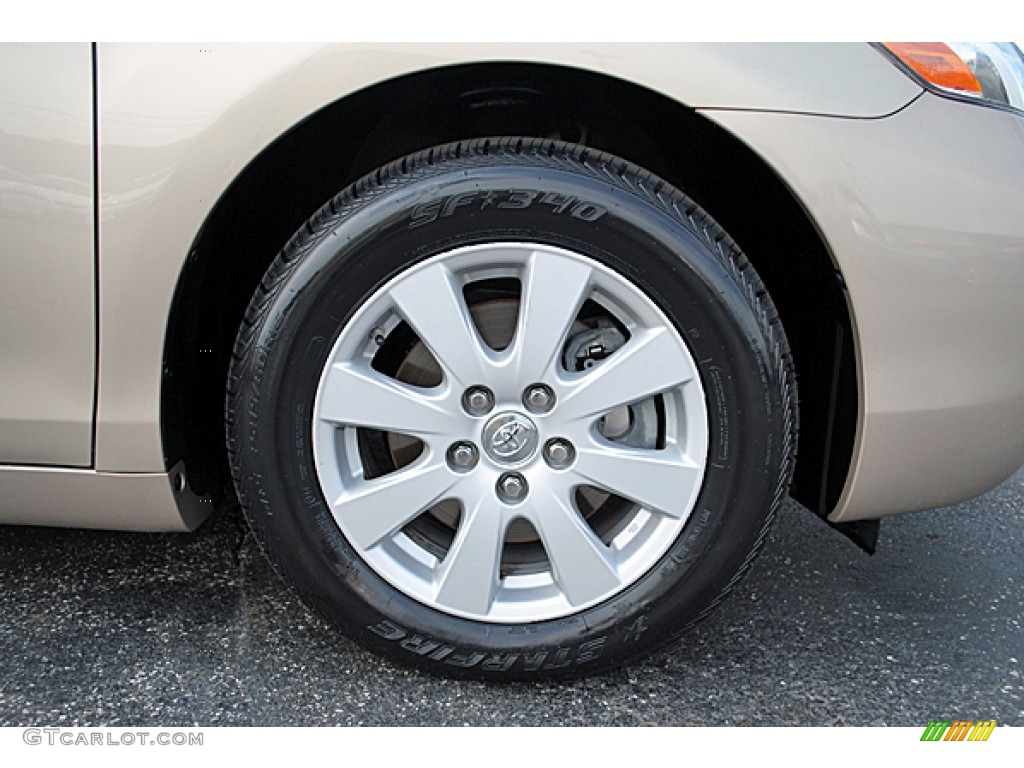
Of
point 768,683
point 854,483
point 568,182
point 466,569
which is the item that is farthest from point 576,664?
point 568,182

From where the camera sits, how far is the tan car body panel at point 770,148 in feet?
4.72

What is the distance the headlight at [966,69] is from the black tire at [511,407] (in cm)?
39

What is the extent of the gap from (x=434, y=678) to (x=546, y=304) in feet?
2.30

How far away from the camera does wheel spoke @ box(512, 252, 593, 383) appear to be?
1509mm

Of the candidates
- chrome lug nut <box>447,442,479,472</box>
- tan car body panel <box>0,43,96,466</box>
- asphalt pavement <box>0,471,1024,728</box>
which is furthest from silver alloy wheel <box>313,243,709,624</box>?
tan car body panel <box>0,43,96,466</box>

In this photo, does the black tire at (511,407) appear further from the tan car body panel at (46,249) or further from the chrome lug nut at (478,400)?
the tan car body panel at (46,249)

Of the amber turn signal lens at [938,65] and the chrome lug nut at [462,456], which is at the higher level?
the amber turn signal lens at [938,65]

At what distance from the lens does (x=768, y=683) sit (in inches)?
66.0

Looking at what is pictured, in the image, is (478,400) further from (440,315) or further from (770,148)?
(770,148)

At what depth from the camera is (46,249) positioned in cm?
149

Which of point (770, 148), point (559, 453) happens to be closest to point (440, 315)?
point (559, 453)

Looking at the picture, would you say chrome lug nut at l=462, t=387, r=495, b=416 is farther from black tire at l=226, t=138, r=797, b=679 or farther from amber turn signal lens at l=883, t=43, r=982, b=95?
amber turn signal lens at l=883, t=43, r=982, b=95

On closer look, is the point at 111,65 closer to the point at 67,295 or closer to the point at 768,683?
the point at 67,295
